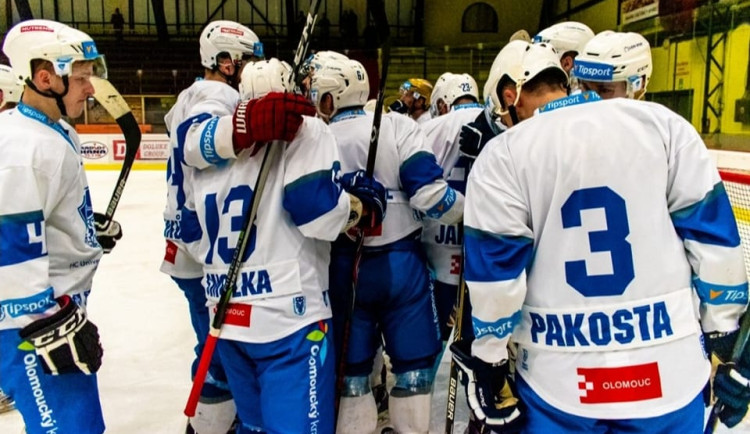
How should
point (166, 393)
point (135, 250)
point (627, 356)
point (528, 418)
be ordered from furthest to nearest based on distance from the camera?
point (135, 250)
point (166, 393)
point (528, 418)
point (627, 356)

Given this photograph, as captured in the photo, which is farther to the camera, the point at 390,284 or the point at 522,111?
the point at 390,284

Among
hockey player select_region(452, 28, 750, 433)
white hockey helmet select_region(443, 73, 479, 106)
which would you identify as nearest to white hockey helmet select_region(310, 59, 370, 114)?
hockey player select_region(452, 28, 750, 433)

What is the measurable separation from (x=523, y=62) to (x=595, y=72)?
462 millimetres

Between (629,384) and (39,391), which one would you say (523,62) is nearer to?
(629,384)

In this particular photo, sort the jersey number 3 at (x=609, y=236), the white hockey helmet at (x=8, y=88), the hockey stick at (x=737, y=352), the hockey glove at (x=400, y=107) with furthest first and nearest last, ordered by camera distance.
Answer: the hockey glove at (x=400, y=107) → the white hockey helmet at (x=8, y=88) → the hockey stick at (x=737, y=352) → the jersey number 3 at (x=609, y=236)

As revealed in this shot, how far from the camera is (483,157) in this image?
4.35 feet

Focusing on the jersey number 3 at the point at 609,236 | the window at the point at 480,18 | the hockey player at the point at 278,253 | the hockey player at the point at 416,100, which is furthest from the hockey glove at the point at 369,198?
the window at the point at 480,18

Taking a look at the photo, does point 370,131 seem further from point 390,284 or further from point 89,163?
point 89,163

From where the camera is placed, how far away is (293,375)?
157cm

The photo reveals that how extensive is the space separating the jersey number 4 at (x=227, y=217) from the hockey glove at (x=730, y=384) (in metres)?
1.06

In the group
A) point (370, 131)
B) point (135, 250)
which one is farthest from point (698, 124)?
point (370, 131)

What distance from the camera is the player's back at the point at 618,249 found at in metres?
1.20

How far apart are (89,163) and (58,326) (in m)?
9.17

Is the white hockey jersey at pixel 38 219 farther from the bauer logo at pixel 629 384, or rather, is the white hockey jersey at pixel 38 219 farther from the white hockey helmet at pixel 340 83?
the bauer logo at pixel 629 384
